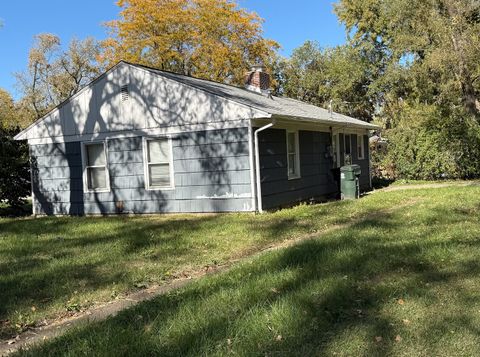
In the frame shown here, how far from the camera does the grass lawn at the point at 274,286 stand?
401cm

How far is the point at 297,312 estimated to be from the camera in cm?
448

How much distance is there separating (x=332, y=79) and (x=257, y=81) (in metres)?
23.1

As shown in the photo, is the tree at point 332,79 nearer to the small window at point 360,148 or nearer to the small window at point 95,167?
the small window at point 360,148

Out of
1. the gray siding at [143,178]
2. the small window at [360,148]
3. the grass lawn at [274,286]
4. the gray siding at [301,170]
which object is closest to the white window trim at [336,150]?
the gray siding at [301,170]

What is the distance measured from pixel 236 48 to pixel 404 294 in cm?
2961

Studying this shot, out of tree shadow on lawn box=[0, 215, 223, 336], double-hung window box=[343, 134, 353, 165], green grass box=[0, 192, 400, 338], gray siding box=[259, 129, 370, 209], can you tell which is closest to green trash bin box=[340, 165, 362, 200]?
gray siding box=[259, 129, 370, 209]

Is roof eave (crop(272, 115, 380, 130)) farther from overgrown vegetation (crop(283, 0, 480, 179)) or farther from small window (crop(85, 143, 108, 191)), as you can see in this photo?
small window (crop(85, 143, 108, 191))

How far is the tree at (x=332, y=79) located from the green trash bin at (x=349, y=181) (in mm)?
17937

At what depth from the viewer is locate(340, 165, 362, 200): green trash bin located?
1544cm

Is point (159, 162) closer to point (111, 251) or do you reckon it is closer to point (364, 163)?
point (111, 251)

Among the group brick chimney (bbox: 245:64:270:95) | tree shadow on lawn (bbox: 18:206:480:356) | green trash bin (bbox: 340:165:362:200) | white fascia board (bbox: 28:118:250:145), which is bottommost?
tree shadow on lawn (bbox: 18:206:480:356)

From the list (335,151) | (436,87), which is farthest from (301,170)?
(436,87)

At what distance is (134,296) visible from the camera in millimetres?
5957

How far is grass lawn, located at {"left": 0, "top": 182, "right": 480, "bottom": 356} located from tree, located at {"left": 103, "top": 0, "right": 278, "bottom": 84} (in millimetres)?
23097
